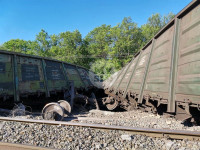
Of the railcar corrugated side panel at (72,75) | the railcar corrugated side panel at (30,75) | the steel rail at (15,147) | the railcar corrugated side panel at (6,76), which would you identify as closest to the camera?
the steel rail at (15,147)

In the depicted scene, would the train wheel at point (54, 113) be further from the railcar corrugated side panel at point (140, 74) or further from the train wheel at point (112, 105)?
the train wheel at point (112, 105)

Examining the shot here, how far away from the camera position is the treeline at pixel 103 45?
37500mm

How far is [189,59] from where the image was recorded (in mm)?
3018

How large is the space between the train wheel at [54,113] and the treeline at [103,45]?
29.6 meters

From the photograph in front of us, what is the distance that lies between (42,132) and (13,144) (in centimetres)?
74

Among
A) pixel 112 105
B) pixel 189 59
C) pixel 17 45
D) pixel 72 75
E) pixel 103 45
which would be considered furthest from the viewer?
pixel 17 45

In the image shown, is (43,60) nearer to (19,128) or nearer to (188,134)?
(19,128)

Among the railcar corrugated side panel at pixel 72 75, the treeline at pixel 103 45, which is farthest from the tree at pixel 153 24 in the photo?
the railcar corrugated side panel at pixel 72 75

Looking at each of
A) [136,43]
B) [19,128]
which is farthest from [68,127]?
[136,43]

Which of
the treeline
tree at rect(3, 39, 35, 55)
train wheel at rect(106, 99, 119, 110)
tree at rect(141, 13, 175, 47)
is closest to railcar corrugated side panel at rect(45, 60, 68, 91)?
train wheel at rect(106, 99, 119, 110)

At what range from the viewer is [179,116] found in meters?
3.37

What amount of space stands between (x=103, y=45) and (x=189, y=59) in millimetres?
40696

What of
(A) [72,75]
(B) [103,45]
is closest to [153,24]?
(B) [103,45]

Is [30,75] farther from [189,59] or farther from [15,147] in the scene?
[189,59]
